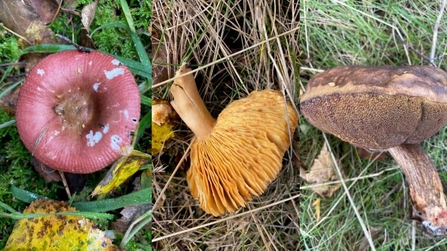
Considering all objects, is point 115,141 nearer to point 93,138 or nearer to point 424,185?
point 93,138

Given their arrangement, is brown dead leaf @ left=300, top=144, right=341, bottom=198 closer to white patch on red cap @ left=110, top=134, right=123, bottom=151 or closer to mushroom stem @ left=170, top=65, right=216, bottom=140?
mushroom stem @ left=170, top=65, right=216, bottom=140

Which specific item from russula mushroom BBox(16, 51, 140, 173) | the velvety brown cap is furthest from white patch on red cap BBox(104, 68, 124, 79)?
the velvety brown cap

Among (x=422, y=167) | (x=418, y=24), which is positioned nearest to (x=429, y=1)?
(x=418, y=24)

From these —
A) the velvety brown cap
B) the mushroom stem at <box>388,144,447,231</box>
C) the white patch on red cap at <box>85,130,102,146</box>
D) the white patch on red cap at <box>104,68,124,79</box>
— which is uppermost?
the white patch on red cap at <box>104,68,124,79</box>

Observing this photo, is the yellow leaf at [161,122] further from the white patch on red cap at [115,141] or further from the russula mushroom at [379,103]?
the russula mushroom at [379,103]

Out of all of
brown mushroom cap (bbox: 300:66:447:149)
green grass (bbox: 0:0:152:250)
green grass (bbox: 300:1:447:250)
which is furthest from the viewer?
green grass (bbox: 300:1:447:250)

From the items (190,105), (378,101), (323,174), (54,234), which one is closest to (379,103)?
(378,101)

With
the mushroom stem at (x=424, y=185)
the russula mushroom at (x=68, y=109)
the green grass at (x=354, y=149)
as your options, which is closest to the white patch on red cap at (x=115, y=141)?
the russula mushroom at (x=68, y=109)

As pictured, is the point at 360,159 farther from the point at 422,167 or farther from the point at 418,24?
the point at 418,24
